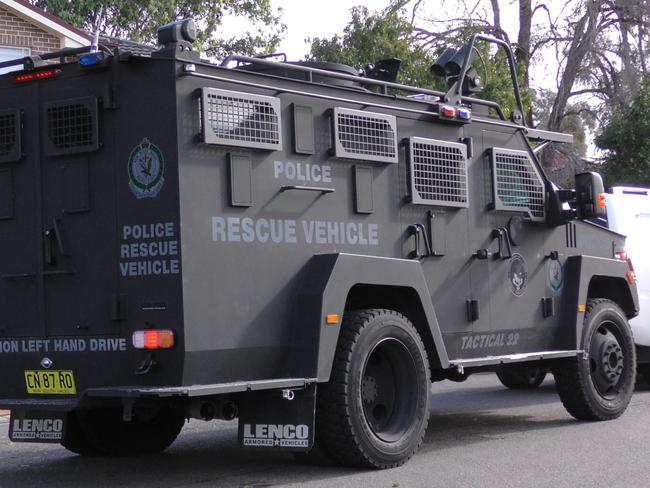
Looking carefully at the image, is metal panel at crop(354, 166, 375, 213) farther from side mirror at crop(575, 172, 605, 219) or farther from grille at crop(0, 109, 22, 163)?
side mirror at crop(575, 172, 605, 219)

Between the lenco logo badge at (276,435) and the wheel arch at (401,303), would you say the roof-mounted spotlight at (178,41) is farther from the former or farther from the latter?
the lenco logo badge at (276,435)

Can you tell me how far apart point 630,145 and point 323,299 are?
19.1 meters

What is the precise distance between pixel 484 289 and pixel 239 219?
2.71m

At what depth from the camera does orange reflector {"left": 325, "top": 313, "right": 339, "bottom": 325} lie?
7.38m

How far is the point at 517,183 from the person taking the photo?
9648 mm

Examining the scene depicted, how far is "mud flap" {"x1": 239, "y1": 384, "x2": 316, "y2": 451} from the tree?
22984mm

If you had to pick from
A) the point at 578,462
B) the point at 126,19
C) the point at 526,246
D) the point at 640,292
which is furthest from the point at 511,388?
the point at 126,19

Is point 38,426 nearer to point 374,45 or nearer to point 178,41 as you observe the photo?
point 178,41

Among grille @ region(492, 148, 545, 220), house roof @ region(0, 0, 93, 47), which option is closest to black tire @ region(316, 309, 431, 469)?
grille @ region(492, 148, 545, 220)

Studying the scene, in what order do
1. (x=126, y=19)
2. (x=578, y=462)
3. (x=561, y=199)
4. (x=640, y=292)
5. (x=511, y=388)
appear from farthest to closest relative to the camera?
(x=126, y=19)
(x=511, y=388)
(x=640, y=292)
(x=561, y=199)
(x=578, y=462)

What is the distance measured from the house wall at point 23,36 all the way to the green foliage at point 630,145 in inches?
483

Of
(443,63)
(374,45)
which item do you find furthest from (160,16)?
(443,63)

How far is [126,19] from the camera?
30750 mm

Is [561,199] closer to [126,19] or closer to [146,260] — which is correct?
[146,260]
